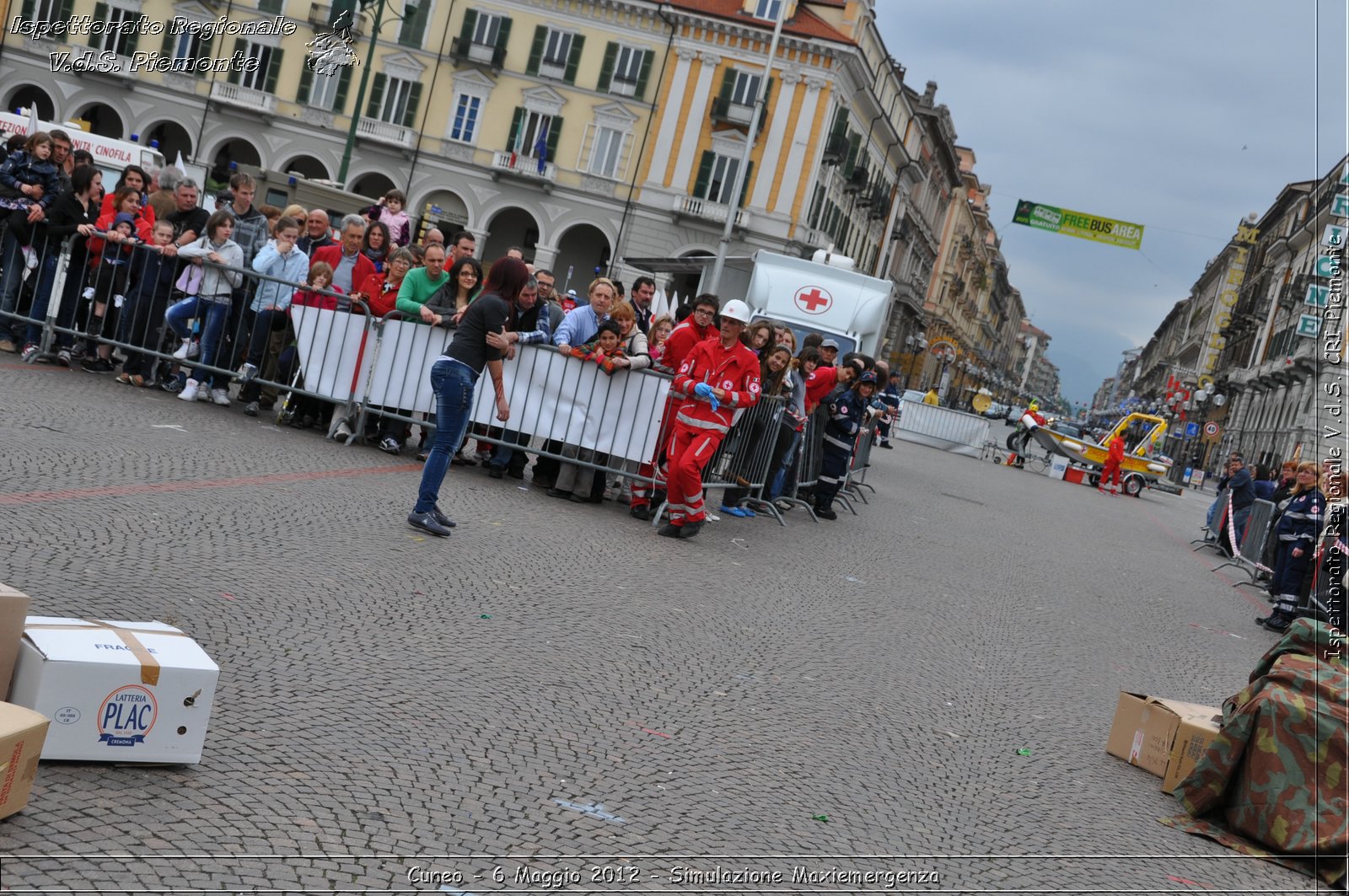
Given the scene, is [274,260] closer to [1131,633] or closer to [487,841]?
[1131,633]

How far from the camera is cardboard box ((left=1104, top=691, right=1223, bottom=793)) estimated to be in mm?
6340

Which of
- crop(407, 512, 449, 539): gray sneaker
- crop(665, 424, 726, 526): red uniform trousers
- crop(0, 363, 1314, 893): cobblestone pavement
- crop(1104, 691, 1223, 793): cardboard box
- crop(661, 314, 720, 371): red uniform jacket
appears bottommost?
crop(0, 363, 1314, 893): cobblestone pavement

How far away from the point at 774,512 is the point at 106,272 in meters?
6.93

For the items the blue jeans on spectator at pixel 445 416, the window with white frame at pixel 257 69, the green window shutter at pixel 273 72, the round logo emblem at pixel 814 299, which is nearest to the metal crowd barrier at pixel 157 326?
the blue jeans on spectator at pixel 445 416

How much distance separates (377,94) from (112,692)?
2055 inches

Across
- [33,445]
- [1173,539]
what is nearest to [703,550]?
[33,445]

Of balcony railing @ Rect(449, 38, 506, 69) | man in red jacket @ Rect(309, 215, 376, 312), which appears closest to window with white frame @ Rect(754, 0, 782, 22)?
balcony railing @ Rect(449, 38, 506, 69)

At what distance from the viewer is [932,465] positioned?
3244 centimetres

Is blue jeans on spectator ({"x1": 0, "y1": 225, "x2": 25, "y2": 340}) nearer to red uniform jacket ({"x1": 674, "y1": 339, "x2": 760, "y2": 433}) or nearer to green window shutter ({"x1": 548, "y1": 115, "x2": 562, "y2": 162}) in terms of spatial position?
red uniform jacket ({"x1": 674, "y1": 339, "x2": 760, "y2": 433})

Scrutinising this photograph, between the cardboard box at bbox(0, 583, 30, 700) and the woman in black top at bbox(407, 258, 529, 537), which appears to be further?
the woman in black top at bbox(407, 258, 529, 537)

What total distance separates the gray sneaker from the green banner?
78.4 ft

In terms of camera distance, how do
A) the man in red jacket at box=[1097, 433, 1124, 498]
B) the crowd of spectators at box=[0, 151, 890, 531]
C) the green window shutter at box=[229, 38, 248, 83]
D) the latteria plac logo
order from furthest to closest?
the green window shutter at box=[229, 38, 248, 83], the man in red jacket at box=[1097, 433, 1124, 498], the crowd of spectators at box=[0, 151, 890, 531], the latteria plac logo

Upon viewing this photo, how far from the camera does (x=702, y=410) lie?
10.9 metres

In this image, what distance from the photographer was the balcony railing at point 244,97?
52.3 meters
